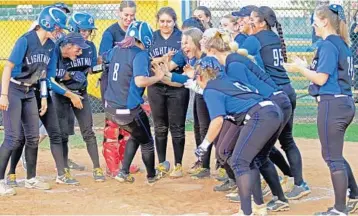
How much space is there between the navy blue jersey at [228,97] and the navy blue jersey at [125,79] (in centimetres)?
153

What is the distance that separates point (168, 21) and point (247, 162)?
250 cm

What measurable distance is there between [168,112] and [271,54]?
1.70 metres

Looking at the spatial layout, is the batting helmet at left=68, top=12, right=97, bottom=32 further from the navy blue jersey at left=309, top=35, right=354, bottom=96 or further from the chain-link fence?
the chain-link fence

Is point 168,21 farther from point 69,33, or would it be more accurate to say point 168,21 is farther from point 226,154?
point 226,154

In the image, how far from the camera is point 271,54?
6.72 meters

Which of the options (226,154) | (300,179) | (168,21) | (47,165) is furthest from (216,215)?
(47,165)

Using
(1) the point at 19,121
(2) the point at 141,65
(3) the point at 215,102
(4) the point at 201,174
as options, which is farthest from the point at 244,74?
(1) the point at 19,121

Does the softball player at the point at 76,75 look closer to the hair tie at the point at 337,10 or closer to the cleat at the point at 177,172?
the cleat at the point at 177,172

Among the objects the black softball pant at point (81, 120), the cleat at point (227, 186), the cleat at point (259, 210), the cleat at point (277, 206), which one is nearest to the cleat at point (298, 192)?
the cleat at point (277, 206)

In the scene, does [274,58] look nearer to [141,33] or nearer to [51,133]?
[141,33]

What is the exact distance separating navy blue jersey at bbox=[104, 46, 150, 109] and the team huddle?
0.01 metres

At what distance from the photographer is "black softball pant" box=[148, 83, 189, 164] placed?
787cm

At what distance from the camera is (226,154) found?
19.9ft

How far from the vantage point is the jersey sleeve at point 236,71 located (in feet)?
19.0
